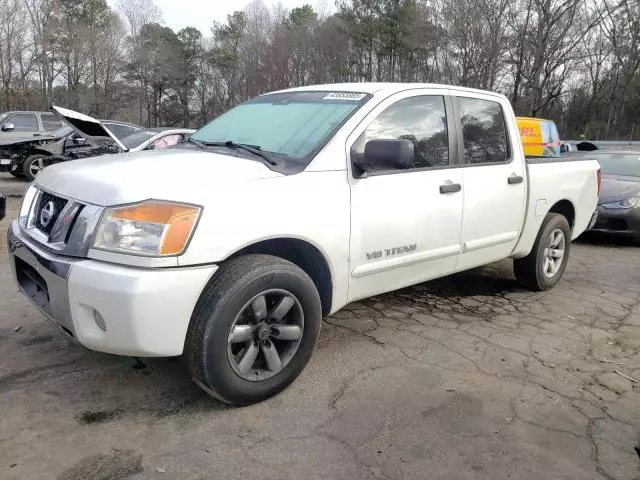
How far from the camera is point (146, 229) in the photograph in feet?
8.36

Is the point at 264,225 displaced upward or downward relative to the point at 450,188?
downward

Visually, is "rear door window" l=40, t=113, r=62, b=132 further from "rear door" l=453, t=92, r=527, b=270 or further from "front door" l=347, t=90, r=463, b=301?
"front door" l=347, t=90, r=463, b=301

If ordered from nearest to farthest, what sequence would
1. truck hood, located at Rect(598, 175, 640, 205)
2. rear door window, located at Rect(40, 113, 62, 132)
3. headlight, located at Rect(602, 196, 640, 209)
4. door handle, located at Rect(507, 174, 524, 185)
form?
door handle, located at Rect(507, 174, 524, 185) < headlight, located at Rect(602, 196, 640, 209) < truck hood, located at Rect(598, 175, 640, 205) < rear door window, located at Rect(40, 113, 62, 132)

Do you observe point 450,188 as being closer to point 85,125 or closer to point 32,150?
point 85,125

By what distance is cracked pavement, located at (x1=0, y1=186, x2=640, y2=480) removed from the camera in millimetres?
2469

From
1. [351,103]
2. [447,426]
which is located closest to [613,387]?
[447,426]

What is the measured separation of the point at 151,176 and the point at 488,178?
102 inches

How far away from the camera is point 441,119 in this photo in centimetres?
402

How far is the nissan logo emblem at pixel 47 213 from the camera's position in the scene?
2926 millimetres

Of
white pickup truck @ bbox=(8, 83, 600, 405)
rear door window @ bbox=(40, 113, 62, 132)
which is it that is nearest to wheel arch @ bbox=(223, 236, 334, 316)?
white pickup truck @ bbox=(8, 83, 600, 405)

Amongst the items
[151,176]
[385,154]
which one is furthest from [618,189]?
[151,176]

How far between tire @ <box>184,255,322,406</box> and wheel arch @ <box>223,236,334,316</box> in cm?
12

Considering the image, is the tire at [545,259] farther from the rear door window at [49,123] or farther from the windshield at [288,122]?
the rear door window at [49,123]

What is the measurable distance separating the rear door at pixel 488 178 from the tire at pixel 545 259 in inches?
20.1
